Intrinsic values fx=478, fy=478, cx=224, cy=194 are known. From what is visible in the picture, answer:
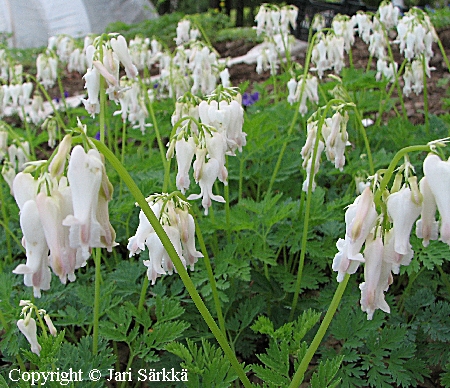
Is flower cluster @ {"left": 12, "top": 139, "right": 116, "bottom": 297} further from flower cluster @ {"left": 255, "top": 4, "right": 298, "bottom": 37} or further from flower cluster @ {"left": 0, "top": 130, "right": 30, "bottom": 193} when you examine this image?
flower cluster @ {"left": 255, "top": 4, "right": 298, "bottom": 37}

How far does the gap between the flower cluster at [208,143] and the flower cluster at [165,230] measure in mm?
208

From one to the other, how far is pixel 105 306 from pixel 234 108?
1167 millimetres

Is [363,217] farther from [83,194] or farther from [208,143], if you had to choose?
[208,143]

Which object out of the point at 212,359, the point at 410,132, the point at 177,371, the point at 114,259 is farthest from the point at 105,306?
the point at 410,132

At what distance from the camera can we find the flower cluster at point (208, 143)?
6.70 ft

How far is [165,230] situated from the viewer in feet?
5.70

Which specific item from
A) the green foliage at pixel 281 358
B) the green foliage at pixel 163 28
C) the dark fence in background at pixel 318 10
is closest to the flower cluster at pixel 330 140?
the green foliage at pixel 281 358

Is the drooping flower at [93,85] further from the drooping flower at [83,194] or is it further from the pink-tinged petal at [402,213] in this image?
the pink-tinged petal at [402,213]

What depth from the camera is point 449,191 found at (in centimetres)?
126

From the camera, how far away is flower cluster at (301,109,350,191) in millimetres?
2428

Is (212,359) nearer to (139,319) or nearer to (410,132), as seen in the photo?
(139,319)

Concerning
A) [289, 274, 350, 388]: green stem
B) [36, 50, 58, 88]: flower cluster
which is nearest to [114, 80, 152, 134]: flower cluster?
[36, 50, 58, 88]: flower cluster

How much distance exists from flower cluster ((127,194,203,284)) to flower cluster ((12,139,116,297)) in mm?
403

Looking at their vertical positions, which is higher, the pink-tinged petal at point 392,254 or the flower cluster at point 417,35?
the flower cluster at point 417,35
